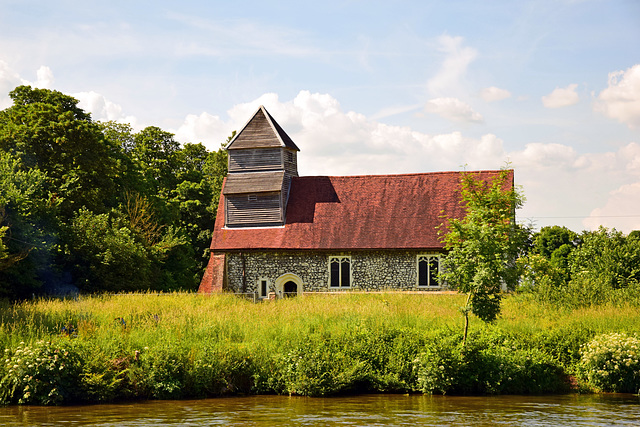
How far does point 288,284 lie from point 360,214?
540cm

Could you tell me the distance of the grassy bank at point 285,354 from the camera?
16.7m

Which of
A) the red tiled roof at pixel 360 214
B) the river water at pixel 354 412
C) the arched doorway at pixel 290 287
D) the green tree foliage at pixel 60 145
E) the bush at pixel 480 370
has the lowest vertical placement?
the river water at pixel 354 412

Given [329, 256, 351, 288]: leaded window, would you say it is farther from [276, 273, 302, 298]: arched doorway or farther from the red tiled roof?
[276, 273, 302, 298]: arched doorway

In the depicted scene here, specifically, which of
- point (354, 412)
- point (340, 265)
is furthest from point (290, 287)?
point (354, 412)

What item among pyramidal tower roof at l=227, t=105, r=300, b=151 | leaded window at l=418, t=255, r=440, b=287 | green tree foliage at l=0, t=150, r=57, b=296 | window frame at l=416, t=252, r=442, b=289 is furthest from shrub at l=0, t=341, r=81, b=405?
pyramidal tower roof at l=227, t=105, r=300, b=151

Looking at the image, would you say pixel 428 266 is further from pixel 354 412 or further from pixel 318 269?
pixel 354 412

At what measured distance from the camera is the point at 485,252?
18.4m

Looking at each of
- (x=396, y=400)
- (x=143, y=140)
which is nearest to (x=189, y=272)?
(x=143, y=140)

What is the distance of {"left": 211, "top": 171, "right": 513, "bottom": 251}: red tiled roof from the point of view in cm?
3494

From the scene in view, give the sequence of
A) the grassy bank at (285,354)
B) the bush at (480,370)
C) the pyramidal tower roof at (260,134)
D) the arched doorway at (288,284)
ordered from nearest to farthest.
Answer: the grassy bank at (285,354), the bush at (480,370), the arched doorway at (288,284), the pyramidal tower roof at (260,134)

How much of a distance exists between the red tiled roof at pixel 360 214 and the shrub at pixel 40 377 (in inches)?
766

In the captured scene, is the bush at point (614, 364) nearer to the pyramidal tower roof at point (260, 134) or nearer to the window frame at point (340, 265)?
the window frame at point (340, 265)

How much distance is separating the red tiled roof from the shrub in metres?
19.5

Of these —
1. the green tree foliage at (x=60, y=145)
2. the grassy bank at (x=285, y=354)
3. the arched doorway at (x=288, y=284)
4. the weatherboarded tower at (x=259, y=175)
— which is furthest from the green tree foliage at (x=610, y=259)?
the green tree foliage at (x=60, y=145)
